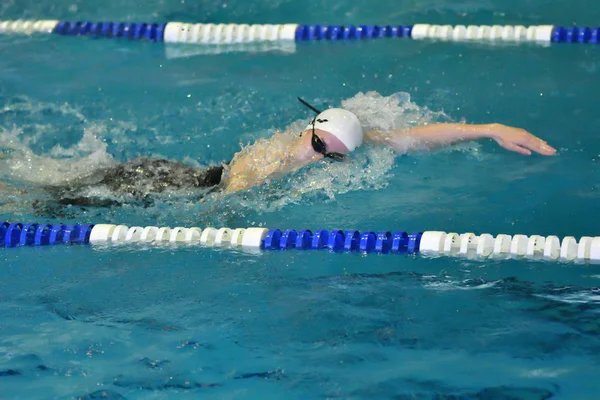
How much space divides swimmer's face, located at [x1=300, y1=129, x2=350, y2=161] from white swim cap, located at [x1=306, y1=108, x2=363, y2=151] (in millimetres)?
20

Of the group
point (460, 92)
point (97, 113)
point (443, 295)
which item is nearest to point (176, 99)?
point (97, 113)

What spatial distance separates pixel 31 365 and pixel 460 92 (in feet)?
10.7

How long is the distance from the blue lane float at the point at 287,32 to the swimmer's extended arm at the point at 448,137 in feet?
6.42

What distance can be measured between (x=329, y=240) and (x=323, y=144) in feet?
1.89

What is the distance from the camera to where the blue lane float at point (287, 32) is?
606cm

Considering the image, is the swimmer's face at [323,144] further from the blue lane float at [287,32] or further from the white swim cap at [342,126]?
the blue lane float at [287,32]

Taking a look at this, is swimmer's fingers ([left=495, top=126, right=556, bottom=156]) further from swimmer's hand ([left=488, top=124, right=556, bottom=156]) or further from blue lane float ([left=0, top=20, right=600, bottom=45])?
blue lane float ([left=0, top=20, right=600, bottom=45])

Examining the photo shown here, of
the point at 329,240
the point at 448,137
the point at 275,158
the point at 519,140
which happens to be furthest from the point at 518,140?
the point at 275,158

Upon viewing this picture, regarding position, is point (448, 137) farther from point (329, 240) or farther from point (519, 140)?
point (329, 240)

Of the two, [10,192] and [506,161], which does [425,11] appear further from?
[10,192]

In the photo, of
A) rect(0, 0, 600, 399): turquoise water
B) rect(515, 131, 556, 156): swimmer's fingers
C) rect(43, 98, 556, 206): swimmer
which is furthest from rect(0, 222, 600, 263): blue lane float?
rect(515, 131, 556, 156): swimmer's fingers

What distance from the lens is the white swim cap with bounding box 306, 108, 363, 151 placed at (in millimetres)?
4172

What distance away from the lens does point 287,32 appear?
644cm

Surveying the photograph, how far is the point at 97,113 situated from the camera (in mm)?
5438
